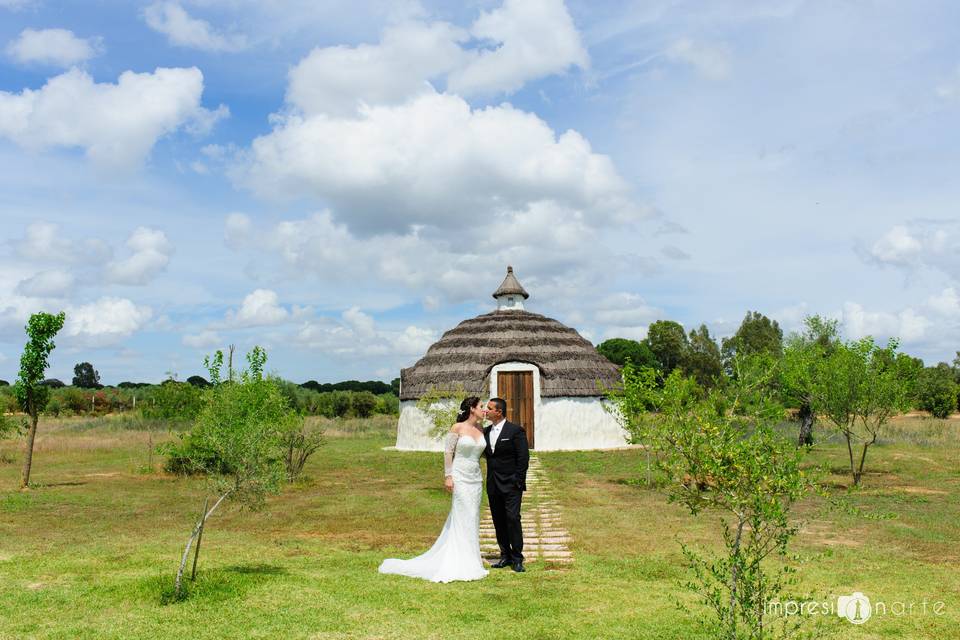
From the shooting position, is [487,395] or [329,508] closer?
[329,508]

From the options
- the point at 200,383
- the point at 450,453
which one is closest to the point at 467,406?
the point at 450,453

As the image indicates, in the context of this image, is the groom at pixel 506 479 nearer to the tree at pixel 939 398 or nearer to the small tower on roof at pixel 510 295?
the small tower on roof at pixel 510 295

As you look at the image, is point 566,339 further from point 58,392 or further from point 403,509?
point 58,392

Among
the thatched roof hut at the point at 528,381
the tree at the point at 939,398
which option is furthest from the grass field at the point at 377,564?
the tree at the point at 939,398

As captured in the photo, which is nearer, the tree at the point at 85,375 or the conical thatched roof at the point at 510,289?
the conical thatched roof at the point at 510,289

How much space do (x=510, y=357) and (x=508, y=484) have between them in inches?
791

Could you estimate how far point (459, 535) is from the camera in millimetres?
9008

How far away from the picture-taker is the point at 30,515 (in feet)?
45.8

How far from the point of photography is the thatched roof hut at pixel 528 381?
2903cm

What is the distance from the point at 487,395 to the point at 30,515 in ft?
57.7

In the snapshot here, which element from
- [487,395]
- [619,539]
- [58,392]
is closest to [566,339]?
[487,395]

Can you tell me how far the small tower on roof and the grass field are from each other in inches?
611

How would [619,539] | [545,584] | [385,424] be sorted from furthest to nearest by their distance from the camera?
[385,424], [619,539], [545,584]

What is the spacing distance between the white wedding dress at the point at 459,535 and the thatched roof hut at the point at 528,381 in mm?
18732
